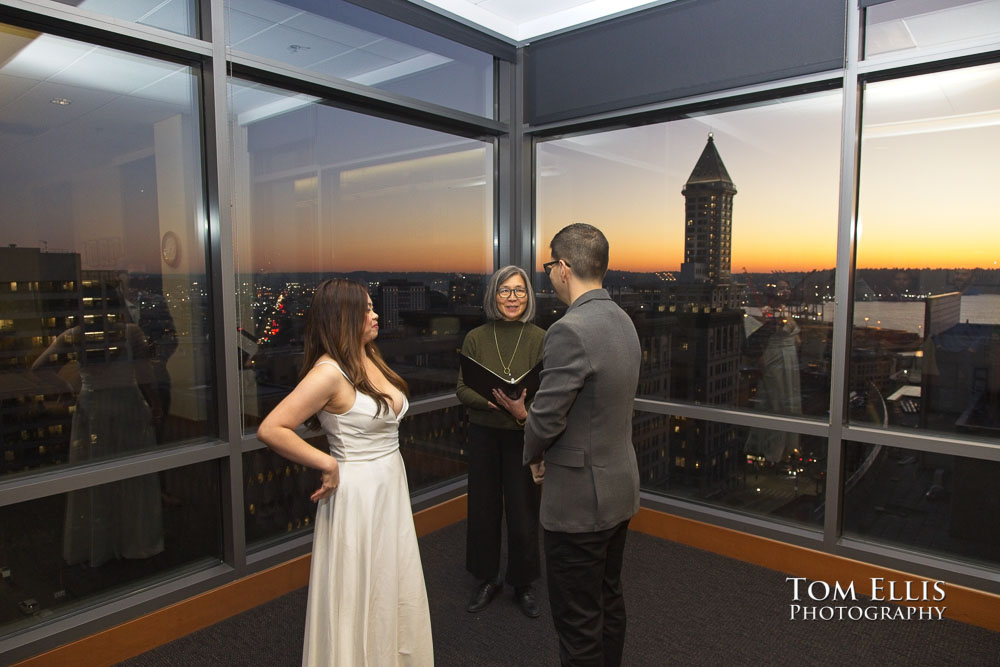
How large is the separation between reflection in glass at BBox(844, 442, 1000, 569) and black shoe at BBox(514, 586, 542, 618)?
174 centimetres

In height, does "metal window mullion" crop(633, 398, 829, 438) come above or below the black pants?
above

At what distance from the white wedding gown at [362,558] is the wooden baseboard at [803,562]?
2.19 m

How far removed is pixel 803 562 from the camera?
329 cm

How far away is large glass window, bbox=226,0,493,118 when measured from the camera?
2.98 meters

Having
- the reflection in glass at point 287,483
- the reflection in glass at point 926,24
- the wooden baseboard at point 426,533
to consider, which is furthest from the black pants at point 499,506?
the reflection in glass at point 926,24

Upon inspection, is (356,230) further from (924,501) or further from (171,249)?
(924,501)

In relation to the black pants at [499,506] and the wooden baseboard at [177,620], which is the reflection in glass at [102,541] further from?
the black pants at [499,506]

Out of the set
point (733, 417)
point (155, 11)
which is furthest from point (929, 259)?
point (155, 11)

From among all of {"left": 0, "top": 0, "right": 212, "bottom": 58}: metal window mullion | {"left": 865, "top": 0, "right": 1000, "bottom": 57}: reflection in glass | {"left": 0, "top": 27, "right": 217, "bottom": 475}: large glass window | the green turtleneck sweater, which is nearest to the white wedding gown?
the green turtleneck sweater

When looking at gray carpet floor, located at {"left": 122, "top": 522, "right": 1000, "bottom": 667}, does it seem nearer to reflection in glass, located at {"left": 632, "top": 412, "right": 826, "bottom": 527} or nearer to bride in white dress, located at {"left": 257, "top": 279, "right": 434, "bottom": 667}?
reflection in glass, located at {"left": 632, "top": 412, "right": 826, "bottom": 527}

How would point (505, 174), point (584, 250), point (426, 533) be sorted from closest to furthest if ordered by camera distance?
point (584, 250) < point (426, 533) < point (505, 174)

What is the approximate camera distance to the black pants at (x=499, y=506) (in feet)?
9.86

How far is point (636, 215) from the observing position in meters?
3.99

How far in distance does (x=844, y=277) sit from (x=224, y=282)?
3040 mm
